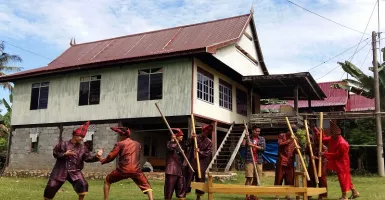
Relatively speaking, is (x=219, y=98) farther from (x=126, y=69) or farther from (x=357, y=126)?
(x=357, y=126)

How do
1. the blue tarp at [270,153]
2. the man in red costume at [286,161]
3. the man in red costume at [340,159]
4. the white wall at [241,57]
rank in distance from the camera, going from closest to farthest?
the man in red costume at [340,159] < the man in red costume at [286,161] < the white wall at [241,57] < the blue tarp at [270,153]

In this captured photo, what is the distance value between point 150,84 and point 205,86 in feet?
7.50

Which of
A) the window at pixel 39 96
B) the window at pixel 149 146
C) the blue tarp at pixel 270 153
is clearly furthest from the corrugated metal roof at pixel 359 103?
the window at pixel 39 96

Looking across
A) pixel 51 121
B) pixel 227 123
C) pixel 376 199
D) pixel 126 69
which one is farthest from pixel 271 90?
pixel 376 199

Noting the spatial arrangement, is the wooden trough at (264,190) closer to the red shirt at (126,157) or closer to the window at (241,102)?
the red shirt at (126,157)

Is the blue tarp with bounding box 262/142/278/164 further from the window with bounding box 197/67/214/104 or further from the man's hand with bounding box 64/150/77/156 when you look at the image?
the man's hand with bounding box 64/150/77/156

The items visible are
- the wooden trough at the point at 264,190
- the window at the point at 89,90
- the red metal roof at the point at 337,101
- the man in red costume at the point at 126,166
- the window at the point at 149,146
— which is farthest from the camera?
the red metal roof at the point at 337,101

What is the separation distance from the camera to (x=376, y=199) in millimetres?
9352

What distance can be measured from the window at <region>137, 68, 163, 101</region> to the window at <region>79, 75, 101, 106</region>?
7.42 feet

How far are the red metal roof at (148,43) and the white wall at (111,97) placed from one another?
63 cm

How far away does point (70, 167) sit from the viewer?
24.5ft

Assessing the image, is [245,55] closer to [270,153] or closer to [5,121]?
[270,153]

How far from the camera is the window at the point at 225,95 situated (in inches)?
719

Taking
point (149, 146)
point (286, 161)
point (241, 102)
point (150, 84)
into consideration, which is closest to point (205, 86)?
point (150, 84)
